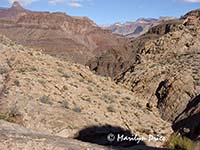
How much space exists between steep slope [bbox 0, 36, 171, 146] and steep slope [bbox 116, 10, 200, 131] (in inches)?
88.7

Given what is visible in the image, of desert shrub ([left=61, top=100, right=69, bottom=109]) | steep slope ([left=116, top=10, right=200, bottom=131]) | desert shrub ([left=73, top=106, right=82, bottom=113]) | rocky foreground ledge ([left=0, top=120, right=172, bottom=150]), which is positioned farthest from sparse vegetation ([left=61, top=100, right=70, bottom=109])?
rocky foreground ledge ([left=0, top=120, right=172, bottom=150])

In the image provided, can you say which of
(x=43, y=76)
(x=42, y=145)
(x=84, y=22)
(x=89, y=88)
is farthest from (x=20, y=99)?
(x=84, y=22)

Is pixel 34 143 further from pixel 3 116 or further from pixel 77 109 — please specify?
pixel 77 109

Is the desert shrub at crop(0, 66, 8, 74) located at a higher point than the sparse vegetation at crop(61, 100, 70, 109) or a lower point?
higher

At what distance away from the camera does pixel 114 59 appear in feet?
204

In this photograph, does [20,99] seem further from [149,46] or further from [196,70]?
[149,46]

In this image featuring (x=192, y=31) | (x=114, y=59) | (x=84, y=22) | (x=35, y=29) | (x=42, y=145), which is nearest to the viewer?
(x=42, y=145)

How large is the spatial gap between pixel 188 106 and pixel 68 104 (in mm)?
5912

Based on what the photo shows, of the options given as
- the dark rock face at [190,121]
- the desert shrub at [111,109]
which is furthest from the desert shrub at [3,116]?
the dark rock face at [190,121]

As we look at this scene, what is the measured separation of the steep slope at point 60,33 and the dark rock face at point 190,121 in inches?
4615

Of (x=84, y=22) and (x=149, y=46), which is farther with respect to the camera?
(x=84, y=22)

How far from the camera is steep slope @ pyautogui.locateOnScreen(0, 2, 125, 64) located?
474ft

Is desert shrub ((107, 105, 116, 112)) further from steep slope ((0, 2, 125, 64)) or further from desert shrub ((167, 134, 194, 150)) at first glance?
steep slope ((0, 2, 125, 64))

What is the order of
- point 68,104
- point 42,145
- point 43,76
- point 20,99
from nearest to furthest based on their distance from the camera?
point 42,145 → point 20,99 → point 68,104 → point 43,76
